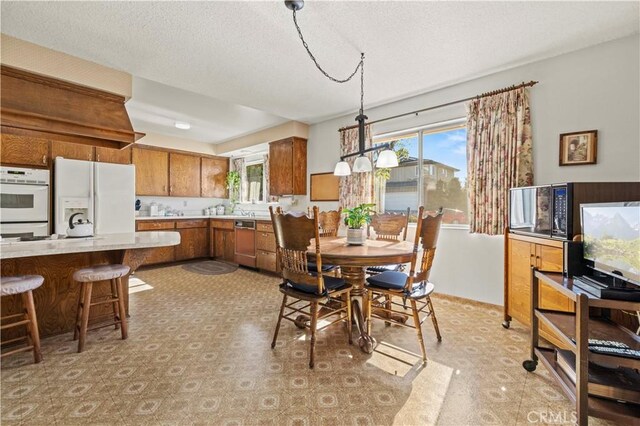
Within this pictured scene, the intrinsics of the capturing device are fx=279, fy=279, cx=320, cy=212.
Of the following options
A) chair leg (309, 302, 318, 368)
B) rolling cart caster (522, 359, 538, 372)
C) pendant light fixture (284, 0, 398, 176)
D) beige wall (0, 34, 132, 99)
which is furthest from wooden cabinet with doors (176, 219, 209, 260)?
rolling cart caster (522, 359, 538, 372)

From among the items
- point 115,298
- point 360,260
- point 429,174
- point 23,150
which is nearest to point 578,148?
point 429,174

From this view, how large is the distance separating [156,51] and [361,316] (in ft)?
9.96

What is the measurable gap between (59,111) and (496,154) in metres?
4.54

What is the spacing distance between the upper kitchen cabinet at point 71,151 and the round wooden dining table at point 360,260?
2635 millimetres

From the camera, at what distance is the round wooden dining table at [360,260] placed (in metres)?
2.04

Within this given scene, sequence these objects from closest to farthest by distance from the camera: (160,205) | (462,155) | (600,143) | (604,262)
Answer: (604,262)
(600,143)
(462,155)
(160,205)

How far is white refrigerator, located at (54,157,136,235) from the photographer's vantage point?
274 centimetres

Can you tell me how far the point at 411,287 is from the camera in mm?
2113

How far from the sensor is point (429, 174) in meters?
3.69

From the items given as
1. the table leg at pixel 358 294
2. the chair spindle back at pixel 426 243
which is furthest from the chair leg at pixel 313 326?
the chair spindle back at pixel 426 243

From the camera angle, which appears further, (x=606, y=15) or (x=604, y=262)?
(x=606, y=15)

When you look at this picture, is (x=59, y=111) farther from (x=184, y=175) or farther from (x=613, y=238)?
(x=613, y=238)

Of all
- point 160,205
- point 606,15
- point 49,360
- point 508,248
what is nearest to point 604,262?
point 508,248

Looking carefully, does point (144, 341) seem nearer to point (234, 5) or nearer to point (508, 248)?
point (234, 5)
